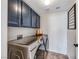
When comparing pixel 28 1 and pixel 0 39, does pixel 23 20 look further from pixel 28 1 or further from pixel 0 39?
pixel 0 39

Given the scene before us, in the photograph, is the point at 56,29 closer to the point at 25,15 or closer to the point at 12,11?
the point at 25,15

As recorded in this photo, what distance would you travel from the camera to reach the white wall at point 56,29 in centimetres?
332

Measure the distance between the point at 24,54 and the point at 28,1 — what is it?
1.68 metres

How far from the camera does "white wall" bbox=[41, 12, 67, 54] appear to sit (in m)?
3.32

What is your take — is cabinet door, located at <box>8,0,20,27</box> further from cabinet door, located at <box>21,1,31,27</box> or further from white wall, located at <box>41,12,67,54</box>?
white wall, located at <box>41,12,67,54</box>

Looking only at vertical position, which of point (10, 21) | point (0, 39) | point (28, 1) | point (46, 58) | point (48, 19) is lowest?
point (46, 58)

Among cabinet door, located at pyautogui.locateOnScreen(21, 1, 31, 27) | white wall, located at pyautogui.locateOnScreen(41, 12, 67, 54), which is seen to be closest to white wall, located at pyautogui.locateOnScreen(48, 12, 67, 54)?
white wall, located at pyautogui.locateOnScreen(41, 12, 67, 54)

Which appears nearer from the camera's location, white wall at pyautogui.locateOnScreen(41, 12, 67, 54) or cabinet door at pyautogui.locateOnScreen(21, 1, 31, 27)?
cabinet door at pyautogui.locateOnScreen(21, 1, 31, 27)

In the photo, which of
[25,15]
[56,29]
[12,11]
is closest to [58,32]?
[56,29]

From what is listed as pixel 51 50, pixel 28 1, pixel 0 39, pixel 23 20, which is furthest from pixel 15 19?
pixel 51 50

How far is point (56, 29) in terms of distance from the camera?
3.48m

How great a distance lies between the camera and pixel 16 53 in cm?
135

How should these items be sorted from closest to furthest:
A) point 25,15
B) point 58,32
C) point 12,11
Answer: point 12,11 < point 25,15 < point 58,32

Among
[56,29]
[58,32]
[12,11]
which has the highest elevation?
[12,11]
